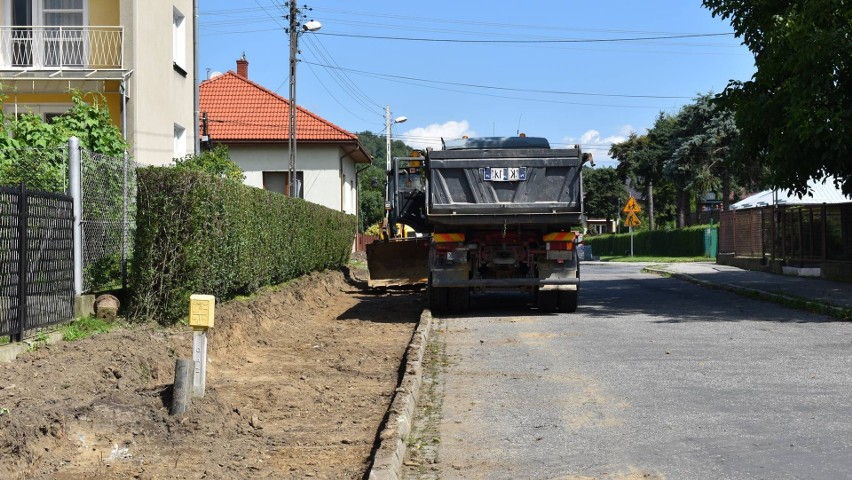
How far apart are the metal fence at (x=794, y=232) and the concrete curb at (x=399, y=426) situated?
679 inches

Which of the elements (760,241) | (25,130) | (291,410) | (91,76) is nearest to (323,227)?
(91,76)

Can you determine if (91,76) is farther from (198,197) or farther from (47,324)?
(47,324)

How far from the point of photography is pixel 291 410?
8406 mm

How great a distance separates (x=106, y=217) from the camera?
12.1 m

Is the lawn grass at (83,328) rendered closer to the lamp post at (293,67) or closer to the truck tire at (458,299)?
the truck tire at (458,299)

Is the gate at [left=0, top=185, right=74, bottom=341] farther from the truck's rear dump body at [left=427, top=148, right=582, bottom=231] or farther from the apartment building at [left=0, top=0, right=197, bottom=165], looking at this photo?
the apartment building at [left=0, top=0, right=197, bottom=165]

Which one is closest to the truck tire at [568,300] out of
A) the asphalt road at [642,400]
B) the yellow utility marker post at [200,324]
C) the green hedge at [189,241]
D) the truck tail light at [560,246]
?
the truck tail light at [560,246]

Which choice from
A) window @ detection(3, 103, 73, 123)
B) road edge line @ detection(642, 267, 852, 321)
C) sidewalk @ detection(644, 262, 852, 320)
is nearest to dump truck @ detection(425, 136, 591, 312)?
road edge line @ detection(642, 267, 852, 321)

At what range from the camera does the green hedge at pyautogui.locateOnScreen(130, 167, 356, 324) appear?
11.4 m

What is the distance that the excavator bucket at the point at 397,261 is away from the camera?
947 inches

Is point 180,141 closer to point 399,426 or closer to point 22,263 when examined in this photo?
point 22,263

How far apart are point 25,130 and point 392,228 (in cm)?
1140

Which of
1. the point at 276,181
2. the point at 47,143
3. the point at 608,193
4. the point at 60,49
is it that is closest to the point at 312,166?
the point at 276,181

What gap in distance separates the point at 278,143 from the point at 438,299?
23.8 m
